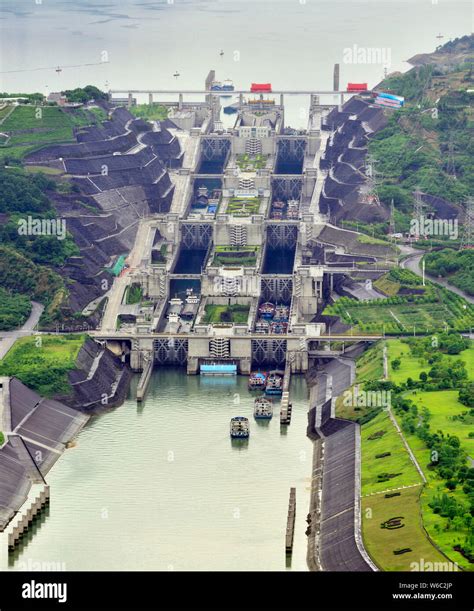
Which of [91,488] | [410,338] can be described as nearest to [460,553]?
[91,488]

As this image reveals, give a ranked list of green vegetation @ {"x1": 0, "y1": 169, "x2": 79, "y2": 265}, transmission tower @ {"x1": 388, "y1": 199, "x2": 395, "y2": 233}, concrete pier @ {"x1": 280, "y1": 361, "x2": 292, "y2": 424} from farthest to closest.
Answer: transmission tower @ {"x1": 388, "y1": 199, "x2": 395, "y2": 233}, green vegetation @ {"x1": 0, "y1": 169, "x2": 79, "y2": 265}, concrete pier @ {"x1": 280, "y1": 361, "x2": 292, "y2": 424}

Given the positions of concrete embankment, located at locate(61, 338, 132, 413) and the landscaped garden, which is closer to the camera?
the landscaped garden

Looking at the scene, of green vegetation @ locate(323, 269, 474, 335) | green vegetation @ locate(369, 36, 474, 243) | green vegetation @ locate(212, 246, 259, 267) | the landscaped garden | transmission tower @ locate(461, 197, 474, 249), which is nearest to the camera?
the landscaped garden

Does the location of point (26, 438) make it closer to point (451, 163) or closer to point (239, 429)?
point (239, 429)

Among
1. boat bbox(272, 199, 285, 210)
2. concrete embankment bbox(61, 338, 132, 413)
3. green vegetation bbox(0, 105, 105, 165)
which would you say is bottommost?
concrete embankment bbox(61, 338, 132, 413)

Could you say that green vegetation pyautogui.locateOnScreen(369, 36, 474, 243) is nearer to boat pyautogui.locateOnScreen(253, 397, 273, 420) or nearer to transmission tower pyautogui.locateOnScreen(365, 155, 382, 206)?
transmission tower pyautogui.locateOnScreen(365, 155, 382, 206)

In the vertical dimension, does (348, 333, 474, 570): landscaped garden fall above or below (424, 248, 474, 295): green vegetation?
below

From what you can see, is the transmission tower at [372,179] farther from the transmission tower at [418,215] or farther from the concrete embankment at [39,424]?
the concrete embankment at [39,424]

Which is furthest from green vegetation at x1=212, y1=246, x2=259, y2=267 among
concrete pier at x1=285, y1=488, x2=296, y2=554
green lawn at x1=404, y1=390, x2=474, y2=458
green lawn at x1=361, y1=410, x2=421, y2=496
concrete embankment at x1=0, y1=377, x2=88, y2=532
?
concrete pier at x1=285, y1=488, x2=296, y2=554
